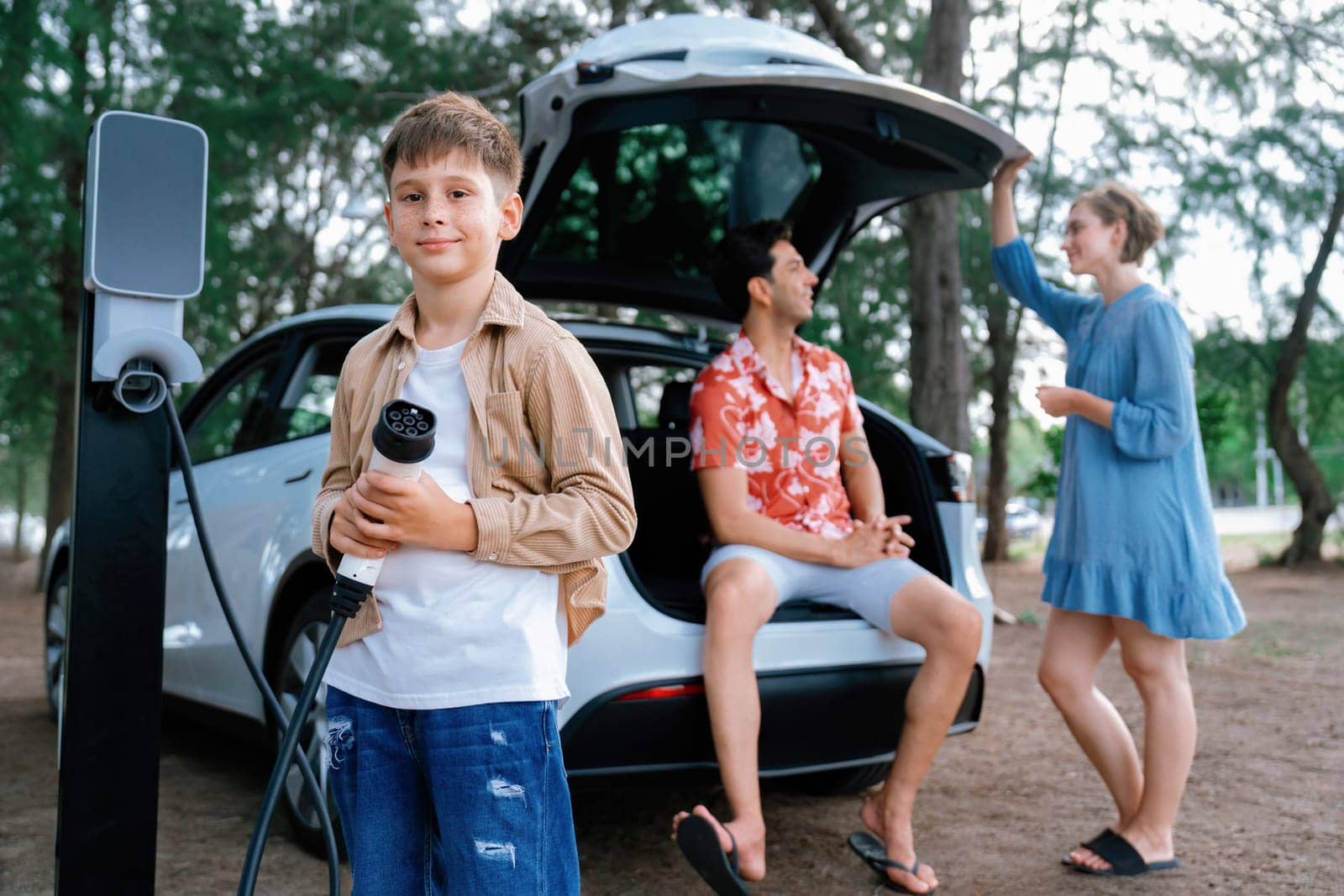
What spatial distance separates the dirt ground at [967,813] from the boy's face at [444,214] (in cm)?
143

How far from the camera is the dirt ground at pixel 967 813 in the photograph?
2898 millimetres

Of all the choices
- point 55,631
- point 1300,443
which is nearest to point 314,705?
point 55,631

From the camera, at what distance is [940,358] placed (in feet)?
24.0

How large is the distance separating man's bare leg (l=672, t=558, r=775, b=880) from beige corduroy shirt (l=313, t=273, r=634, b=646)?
3.42 feet

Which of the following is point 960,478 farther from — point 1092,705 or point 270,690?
point 270,690

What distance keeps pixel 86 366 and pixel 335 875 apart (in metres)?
0.93

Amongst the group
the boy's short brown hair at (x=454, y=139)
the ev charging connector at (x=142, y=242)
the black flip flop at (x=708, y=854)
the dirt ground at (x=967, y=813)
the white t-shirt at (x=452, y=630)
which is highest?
the boy's short brown hair at (x=454, y=139)

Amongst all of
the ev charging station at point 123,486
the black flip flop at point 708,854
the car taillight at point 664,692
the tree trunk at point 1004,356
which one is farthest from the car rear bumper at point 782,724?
the tree trunk at point 1004,356

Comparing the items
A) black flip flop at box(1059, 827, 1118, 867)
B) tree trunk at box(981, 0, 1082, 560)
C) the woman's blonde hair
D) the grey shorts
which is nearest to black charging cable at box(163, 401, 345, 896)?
the grey shorts

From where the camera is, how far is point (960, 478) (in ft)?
11.0

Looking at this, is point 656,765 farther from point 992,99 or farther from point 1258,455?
point 1258,455

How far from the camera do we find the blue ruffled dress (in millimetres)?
2965

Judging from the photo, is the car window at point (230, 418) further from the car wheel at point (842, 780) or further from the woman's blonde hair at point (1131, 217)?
the woman's blonde hair at point (1131, 217)

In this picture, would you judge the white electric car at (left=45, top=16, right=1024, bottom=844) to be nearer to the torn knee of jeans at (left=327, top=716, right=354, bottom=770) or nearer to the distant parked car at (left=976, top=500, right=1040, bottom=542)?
the torn knee of jeans at (left=327, top=716, right=354, bottom=770)
